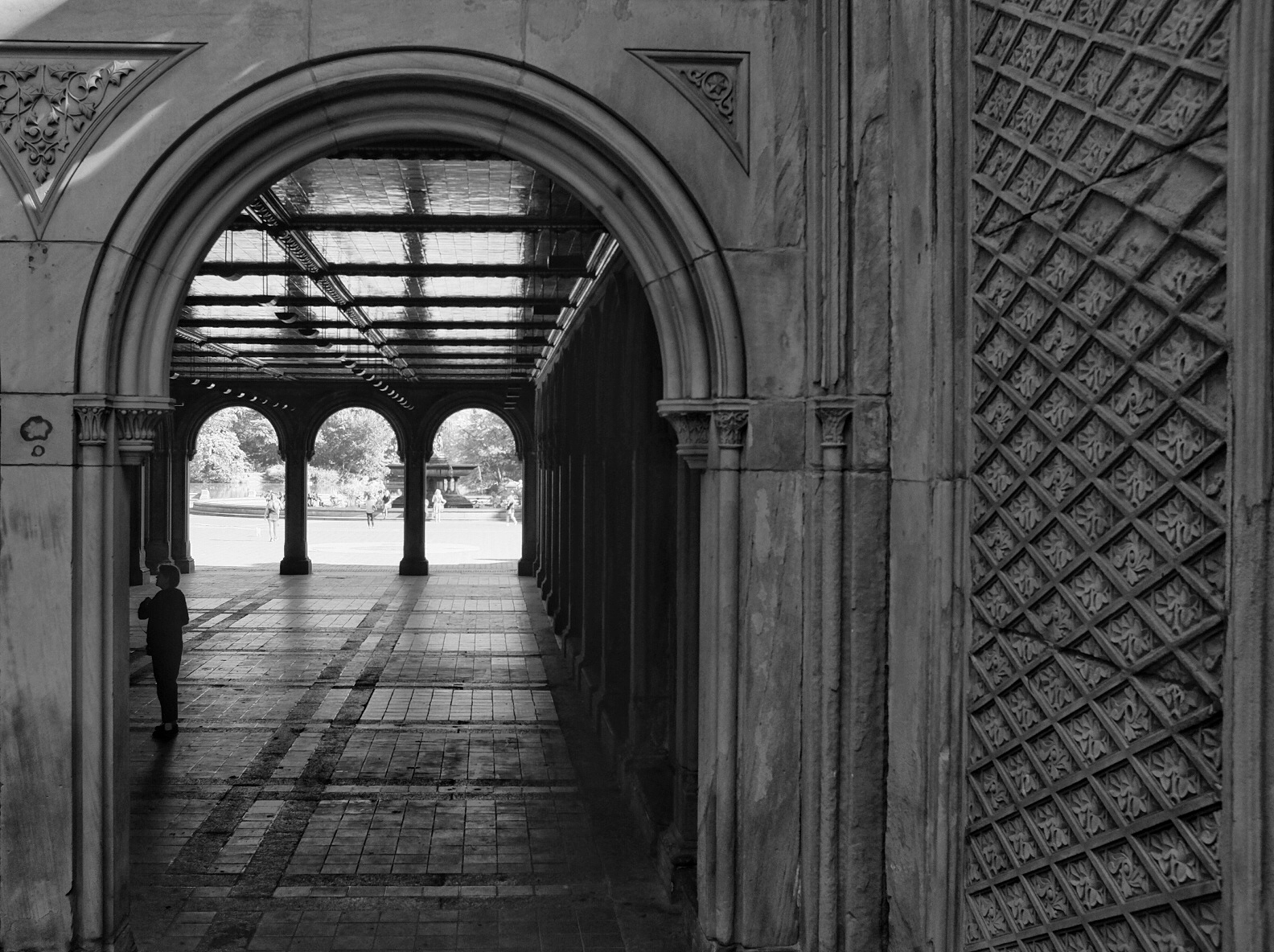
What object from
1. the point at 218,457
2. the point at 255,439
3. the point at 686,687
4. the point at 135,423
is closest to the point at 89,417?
the point at 135,423

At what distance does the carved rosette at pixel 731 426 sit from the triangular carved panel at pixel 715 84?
3.17 feet

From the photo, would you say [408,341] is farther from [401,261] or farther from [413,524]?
[413,524]

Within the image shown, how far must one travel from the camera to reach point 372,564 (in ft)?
82.8

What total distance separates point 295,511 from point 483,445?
3700 cm

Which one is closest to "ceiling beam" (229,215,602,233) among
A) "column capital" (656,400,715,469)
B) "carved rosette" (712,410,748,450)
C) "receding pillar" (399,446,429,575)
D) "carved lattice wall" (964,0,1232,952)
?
"column capital" (656,400,715,469)

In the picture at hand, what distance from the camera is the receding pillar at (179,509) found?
2241 cm

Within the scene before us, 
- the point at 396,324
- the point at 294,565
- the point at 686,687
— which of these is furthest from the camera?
the point at 294,565

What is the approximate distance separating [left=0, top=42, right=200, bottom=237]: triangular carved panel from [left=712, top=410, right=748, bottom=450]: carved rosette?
2.46 meters

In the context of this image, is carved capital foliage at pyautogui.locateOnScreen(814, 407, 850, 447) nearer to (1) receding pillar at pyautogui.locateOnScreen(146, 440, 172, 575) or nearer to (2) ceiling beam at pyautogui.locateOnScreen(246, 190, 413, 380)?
A: (2) ceiling beam at pyautogui.locateOnScreen(246, 190, 413, 380)

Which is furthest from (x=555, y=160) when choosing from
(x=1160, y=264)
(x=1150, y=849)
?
(x=1150, y=849)

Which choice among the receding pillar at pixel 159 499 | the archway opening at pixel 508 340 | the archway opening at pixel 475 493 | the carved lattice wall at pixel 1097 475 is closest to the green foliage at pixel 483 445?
the archway opening at pixel 475 493

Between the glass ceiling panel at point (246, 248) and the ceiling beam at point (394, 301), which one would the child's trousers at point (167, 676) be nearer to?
the glass ceiling panel at point (246, 248)

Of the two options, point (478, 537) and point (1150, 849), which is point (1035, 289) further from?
point (478, 537)

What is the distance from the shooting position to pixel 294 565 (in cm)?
2275
